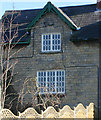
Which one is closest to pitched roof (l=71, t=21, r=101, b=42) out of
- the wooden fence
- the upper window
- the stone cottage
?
the stone cottage

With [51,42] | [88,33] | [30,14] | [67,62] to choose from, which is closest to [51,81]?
[67,62]

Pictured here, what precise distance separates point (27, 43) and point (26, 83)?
3250mm

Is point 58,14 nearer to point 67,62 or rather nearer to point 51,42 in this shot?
point 51,42

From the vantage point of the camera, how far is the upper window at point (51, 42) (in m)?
28.4

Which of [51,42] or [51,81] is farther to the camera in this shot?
[51,42]

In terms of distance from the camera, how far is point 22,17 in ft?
107

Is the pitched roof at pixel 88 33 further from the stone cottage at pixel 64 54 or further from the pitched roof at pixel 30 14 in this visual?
the pitched roof at pixel 30 14

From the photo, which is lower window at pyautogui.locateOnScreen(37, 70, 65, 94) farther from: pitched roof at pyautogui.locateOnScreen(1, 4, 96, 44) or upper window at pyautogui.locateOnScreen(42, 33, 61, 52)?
pitched roof at pyautogui.locateOnScreen(1, 4, 96, 44)

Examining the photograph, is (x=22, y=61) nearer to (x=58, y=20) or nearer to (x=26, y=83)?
(x=26, y=83)

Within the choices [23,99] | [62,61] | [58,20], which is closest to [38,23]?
[58,20]

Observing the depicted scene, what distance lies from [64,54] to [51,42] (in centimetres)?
141

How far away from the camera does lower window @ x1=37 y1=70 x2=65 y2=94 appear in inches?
1088

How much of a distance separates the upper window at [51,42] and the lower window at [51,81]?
72.3 inches

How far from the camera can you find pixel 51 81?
27.8 metres
